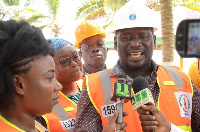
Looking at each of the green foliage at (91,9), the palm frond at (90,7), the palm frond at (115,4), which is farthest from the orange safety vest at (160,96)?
the palm frond at (90,7)

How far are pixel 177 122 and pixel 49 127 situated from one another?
1228 millimetres

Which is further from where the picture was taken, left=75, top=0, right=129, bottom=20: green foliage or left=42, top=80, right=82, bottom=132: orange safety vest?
left=75, top=0, right=129, bottom=20: green foliage

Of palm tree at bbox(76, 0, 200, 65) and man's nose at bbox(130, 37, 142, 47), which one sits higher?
palm tree at bbox(76, 0, 200, 65)

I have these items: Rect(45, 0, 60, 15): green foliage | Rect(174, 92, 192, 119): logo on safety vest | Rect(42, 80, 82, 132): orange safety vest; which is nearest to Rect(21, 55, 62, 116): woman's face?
Rect(42, 80, 82, 132): orange safety vest

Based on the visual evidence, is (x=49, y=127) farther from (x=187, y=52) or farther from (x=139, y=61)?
Answer: (x=187, y=52)

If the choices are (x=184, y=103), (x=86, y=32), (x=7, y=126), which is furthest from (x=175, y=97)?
(x=86, y=32)

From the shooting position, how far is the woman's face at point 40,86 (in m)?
1.66

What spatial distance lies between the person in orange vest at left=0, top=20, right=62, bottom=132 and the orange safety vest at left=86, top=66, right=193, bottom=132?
0.58 metres

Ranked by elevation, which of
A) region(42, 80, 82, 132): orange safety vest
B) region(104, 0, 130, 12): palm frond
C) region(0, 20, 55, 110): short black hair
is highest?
region(104, 0, 130, 12): palm frond

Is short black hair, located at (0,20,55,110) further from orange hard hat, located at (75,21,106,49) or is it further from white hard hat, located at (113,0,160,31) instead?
orange hard hat, located at (75,21,106,49)

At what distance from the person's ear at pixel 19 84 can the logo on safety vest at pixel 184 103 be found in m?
1.37

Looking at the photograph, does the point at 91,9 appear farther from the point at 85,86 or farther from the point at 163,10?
the point at 85,86

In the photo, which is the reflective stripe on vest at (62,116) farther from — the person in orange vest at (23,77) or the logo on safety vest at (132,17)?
the logo on safety vest at (132,17)

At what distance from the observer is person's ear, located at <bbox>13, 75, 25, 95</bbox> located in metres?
1.62
